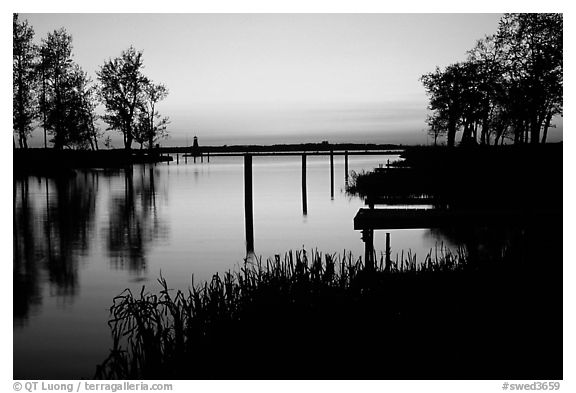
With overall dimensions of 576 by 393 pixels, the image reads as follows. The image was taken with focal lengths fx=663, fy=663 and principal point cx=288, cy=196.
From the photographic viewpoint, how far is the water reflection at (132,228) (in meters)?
17.1

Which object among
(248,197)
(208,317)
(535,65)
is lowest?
(208,317)

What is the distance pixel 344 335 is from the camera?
7789mm

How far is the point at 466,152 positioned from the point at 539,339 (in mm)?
27191

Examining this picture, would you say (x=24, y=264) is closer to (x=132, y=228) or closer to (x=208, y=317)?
(x=132, y=228)

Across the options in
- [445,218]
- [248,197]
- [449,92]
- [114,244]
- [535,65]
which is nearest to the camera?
[445,218]

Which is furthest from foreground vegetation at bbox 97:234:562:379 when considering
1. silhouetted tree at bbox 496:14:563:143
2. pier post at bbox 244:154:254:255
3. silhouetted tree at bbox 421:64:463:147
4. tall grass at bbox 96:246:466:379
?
silhouetted tree at bbox 421:64:463:147

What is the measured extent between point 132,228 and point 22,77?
29.6 m

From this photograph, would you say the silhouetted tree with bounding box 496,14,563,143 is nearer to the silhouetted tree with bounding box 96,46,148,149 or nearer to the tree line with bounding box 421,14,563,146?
the tree line with bounding box 421,14,563,146

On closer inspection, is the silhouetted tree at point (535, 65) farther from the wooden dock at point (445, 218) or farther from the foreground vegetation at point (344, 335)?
the foreground vegetation at point (344, 335)

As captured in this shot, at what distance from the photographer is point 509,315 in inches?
336

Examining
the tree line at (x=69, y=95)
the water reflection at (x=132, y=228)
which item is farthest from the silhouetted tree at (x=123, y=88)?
the water reflection at (x=132, y=228)

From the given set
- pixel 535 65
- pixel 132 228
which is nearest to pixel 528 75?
pixel 535 65
